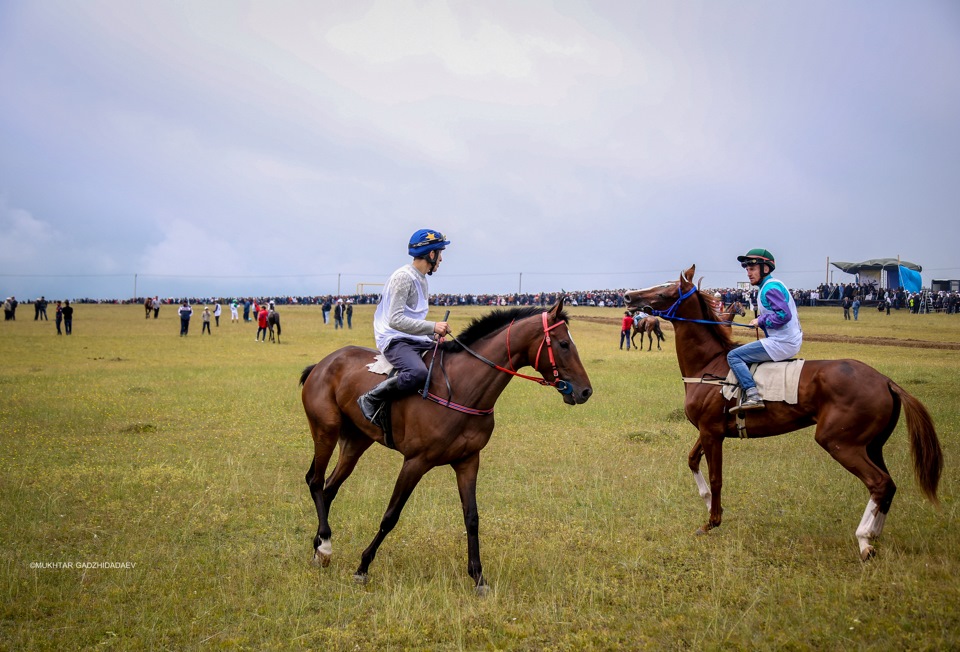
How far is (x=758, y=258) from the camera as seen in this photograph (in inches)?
340

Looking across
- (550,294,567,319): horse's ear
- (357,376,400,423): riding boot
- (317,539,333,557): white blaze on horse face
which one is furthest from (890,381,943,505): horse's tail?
(317,539,333,557): white blaze on horse face

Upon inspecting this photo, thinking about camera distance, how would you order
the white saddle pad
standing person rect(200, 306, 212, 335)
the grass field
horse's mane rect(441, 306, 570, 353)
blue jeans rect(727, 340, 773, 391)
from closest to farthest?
1. the grass field
2. horse's mane rect(441, 306, 570, 353)
3. the white saddle pad
4. blue jeans rect(727, 340, 773, 391)
5. standing person rect(200, 306, 212, 335)

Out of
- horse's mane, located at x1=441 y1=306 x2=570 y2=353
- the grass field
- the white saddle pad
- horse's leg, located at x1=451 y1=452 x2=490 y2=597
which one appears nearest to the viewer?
the grass field

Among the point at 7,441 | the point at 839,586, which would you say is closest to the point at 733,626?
the point at 839,586

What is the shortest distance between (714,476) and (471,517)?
10.8 feet

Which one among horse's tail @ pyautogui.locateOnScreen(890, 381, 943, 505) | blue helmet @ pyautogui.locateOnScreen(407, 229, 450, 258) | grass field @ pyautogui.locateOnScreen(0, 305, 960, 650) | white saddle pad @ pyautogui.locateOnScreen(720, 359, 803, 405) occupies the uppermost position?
blue helmet @ pyautogui.locateOnScreen(407, 229, 450, 258)

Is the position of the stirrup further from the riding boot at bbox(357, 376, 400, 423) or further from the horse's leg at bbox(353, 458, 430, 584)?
the riding boot at bbox(357, 376, 400, 423)

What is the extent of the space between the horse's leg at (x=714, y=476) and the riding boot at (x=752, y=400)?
51 centimetres

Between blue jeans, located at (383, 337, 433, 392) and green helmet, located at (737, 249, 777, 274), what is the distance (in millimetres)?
4131

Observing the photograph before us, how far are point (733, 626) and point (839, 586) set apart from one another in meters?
1.52

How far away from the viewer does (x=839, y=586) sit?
20.7 ft

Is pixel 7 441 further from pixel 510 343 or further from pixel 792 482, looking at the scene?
pixel 792 482

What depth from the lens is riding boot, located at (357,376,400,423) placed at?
6988mm

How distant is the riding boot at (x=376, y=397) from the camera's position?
6.99 meters
